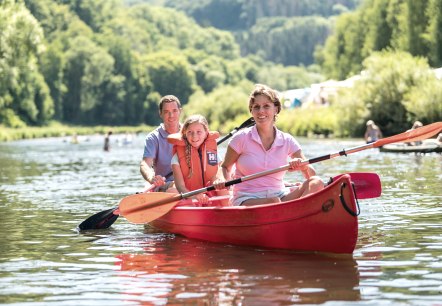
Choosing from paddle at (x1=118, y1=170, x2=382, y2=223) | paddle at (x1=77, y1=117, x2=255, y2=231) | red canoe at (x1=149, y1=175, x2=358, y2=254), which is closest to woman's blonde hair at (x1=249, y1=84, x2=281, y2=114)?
red canoe at (x1=149, y1=175, x2=358, y2=254)

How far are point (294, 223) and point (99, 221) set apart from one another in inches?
160

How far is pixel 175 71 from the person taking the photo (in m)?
152

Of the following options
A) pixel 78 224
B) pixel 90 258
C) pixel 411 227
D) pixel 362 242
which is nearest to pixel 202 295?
pixel 90 258

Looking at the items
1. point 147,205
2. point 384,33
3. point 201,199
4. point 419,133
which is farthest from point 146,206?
point 384,33

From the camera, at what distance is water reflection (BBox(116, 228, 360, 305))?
27.4 ft

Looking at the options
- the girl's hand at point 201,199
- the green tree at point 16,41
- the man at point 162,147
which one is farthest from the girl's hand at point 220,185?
the green tree at point 16,41

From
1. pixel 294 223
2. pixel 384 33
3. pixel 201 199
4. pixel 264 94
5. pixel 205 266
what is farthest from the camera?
pixel 384 33

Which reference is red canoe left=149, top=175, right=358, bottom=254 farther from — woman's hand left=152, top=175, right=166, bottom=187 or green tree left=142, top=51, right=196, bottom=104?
green tree left=142, top=51, right=196, bottom=104

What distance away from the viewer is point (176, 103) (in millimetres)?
13453

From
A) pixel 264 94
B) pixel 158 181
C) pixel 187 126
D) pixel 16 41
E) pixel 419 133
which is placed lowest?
pixel 158 181

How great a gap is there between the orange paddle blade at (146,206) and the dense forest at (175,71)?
1357 inches

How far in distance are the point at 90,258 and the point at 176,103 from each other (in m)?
3.19

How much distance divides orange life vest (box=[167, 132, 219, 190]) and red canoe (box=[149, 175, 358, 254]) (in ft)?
1.88

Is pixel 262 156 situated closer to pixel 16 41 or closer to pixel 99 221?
pixel 99 221
